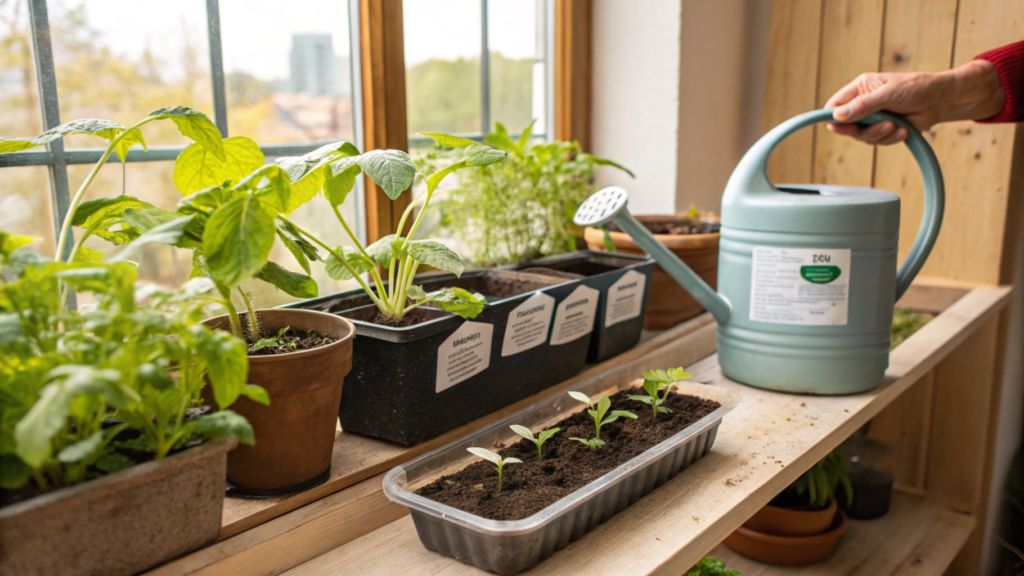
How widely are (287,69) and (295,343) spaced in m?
0.56

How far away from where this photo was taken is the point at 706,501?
0.80 metres

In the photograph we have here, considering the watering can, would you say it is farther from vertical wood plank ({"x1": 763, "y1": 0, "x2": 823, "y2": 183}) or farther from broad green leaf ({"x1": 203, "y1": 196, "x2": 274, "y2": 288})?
vertical wood plank ({"x1": 763, "y1": 0, "x2": 823, "y2": 183})

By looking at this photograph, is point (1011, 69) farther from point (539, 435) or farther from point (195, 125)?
point (195, 125)

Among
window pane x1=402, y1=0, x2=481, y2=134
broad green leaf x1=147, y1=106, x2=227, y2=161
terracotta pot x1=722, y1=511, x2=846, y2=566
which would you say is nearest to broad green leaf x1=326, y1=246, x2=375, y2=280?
broad green leaf x1=147, y1=106, x2=227, y2=161

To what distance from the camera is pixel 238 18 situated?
103 cm

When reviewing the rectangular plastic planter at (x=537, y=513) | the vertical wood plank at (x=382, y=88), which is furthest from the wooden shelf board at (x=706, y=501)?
the vertical wood plank at (x=382, y=88)

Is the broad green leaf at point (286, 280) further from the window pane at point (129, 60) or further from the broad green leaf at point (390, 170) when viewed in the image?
the window pane at point (129, 60)

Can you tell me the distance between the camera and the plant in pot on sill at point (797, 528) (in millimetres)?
1380

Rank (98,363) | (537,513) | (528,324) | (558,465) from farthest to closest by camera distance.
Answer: (528,324) → (558,465) → (537,513) → (98,363)

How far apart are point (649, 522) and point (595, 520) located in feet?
0.20

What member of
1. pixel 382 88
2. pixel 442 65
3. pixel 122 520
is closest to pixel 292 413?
pixel 122 520

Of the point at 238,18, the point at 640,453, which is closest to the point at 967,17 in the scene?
the point at 640,453

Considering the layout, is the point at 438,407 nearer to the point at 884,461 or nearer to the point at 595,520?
the point at 595,520

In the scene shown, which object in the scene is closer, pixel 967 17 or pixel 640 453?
pixel 640 453
